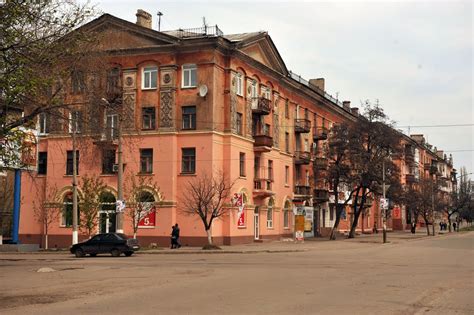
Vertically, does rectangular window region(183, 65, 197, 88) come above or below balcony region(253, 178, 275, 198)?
above

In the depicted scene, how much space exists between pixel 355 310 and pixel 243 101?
36.0 meters

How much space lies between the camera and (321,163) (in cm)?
5934

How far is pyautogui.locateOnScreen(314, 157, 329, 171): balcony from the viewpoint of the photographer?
190ft

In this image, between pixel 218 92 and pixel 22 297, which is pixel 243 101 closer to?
pixel 218 92

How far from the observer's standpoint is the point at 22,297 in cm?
1480

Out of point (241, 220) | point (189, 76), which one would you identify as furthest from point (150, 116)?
point (241, 220)

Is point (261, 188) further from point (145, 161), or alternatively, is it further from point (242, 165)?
point (145, 161)

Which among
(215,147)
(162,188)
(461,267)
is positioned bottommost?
(461,267)

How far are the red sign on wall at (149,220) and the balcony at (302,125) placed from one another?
63.7ft

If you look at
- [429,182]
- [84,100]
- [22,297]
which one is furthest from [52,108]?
[429,182]

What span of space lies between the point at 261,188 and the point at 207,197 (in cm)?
1047

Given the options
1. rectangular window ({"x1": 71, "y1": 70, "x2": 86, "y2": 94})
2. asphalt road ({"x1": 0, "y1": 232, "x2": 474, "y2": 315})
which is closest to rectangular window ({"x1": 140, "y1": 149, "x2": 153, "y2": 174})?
asphalt road ({"x1": 0, "y1": 232, "x2": 474, "y2": 315})

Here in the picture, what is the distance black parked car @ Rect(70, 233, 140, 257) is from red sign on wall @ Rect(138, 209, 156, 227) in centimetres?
963

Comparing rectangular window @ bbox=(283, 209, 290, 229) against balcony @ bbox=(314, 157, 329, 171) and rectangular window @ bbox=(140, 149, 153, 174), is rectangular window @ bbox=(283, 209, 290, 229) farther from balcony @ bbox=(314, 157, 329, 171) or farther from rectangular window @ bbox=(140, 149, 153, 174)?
rectangular window @ bbox=(140, 149, 153, 174)
